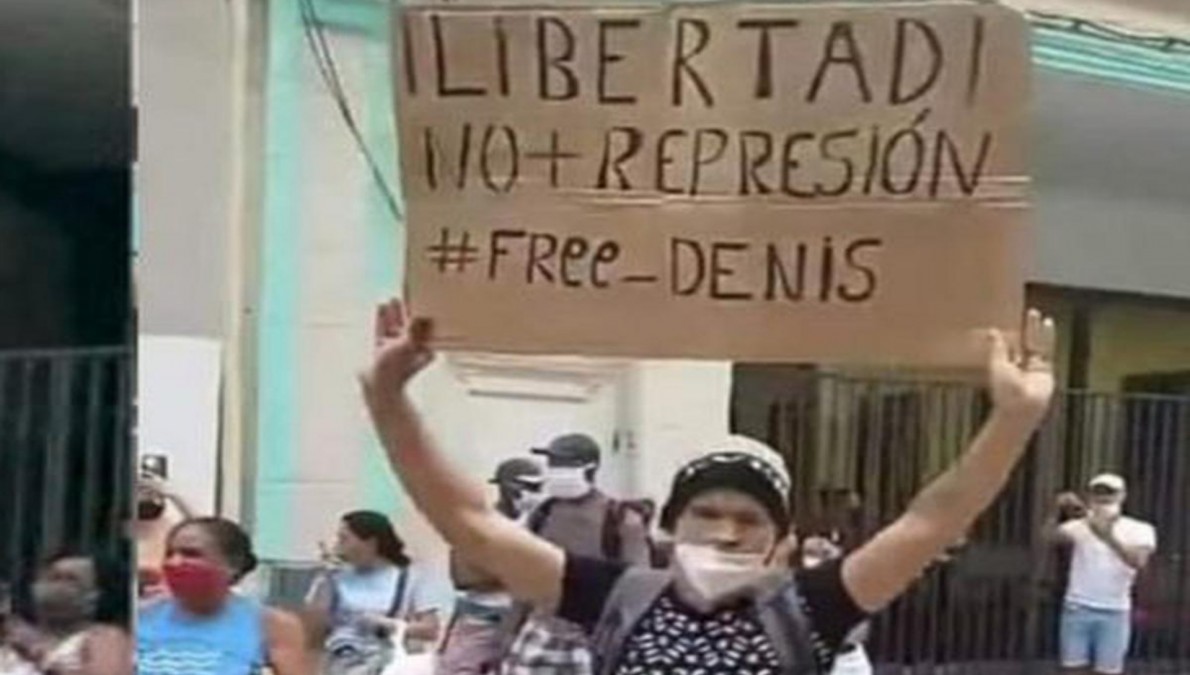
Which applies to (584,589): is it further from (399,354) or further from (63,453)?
(63,453)

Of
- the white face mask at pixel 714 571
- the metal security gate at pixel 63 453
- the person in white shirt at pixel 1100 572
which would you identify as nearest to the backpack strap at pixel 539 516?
the white face mask at pixel 714 571

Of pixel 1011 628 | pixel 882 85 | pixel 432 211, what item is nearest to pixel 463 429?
pixel 432 211

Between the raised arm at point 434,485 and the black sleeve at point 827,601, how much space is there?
7.7 inches

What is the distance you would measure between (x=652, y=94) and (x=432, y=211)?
19cm

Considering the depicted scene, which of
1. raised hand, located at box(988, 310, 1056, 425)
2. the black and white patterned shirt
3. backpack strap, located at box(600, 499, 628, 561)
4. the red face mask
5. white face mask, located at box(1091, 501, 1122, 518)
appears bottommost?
the black and white patterned shirt

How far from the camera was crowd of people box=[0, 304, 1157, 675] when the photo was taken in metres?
1.64

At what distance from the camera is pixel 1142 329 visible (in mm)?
2064

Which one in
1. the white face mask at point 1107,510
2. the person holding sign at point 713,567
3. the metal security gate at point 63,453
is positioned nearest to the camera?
the metal security gate at point 63,453

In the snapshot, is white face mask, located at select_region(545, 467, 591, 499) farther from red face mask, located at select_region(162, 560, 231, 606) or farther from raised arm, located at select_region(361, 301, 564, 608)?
red face mask, located at select_region(162, 560, 231, 606)

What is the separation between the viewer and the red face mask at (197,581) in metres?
1.63

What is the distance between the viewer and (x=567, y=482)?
5.52 ft

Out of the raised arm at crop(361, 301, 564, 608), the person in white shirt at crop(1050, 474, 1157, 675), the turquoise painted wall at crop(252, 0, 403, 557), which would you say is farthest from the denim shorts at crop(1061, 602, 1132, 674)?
the turquoise painted wall at crop(252, 0, 403, 557)

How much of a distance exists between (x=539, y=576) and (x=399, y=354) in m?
0.22

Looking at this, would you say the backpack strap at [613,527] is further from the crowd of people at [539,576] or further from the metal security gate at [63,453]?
the metal security gate at [63,453]
